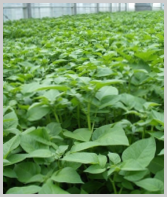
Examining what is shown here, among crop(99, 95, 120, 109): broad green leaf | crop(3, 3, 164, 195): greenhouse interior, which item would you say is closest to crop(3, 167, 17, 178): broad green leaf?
crop(3, 3, 164, 195): greenhouse interior

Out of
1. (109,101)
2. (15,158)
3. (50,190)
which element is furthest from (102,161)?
(109,101)

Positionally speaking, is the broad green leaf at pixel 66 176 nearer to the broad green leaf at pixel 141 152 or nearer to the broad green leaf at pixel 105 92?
the broad green leaf at pixel 141 152

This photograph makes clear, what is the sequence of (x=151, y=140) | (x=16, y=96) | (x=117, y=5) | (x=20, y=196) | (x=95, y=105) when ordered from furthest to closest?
(x=117, y=5) → (x=16, y=96) → (x=95, y=105) → (x=151, y=140) → (x=20, y=196)

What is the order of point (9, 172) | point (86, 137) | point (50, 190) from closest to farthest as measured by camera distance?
point (50, 190) → point (9, 172) → point (86, 137)

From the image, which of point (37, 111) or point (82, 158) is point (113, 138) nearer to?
point (82, 158)

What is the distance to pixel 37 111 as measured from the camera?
47.0 inches

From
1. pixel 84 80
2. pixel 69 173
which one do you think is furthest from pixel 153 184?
pixel 84 80

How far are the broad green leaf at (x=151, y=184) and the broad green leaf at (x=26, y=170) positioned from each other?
32 centimetres

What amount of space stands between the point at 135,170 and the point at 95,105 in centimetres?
42

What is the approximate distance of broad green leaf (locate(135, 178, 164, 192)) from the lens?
825 millimetres

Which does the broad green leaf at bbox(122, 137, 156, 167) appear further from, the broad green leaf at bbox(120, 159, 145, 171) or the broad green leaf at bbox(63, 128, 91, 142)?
the broad green leaf at bbox(63, 128, 91, 142)

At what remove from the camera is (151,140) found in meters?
0.94

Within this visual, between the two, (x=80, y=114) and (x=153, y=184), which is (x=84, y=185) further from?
(x=80, y=114)

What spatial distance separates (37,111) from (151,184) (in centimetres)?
55
